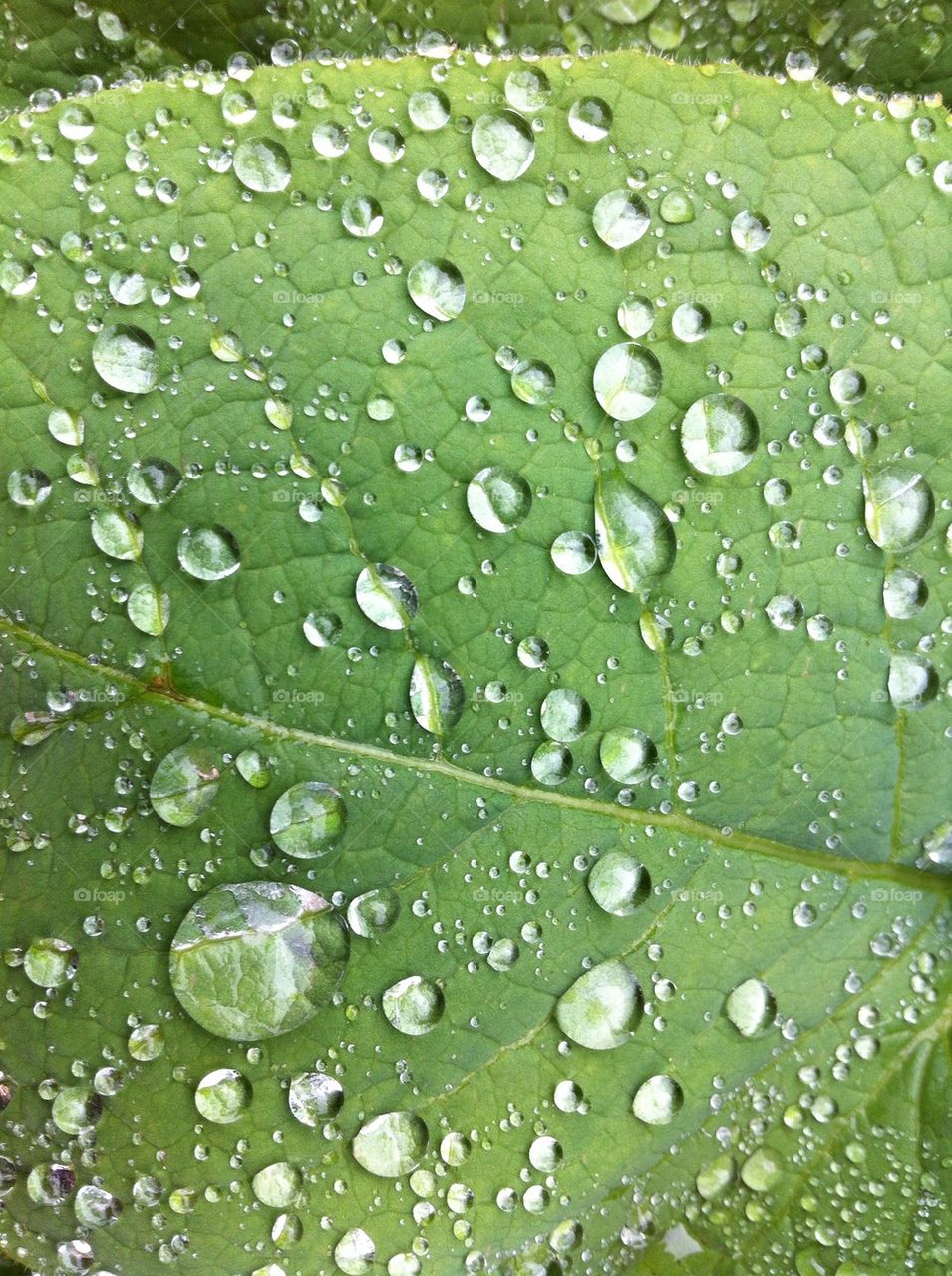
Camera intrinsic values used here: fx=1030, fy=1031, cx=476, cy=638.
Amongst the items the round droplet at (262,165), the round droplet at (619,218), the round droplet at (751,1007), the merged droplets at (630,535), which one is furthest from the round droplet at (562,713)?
the round droplet at (262,165)

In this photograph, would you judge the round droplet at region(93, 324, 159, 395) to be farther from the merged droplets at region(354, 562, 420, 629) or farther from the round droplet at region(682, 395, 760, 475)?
the round droplet at region(682, 395, 760, 475)

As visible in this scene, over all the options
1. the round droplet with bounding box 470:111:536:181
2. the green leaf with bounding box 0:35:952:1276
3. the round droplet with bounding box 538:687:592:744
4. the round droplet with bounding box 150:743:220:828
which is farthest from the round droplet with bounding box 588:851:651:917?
the round droplet with bounding box 470:111:536:181

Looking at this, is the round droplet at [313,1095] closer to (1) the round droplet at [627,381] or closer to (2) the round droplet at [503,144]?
(1) the round droplet at [627,381]

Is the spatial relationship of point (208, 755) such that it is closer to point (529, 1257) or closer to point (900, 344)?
point (529, 1257)

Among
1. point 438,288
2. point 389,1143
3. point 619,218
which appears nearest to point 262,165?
point 438,288

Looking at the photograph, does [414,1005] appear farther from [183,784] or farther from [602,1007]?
[183,784]

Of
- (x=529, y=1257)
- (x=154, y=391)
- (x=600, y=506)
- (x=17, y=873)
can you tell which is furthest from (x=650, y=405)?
(x=529, y=1257)
